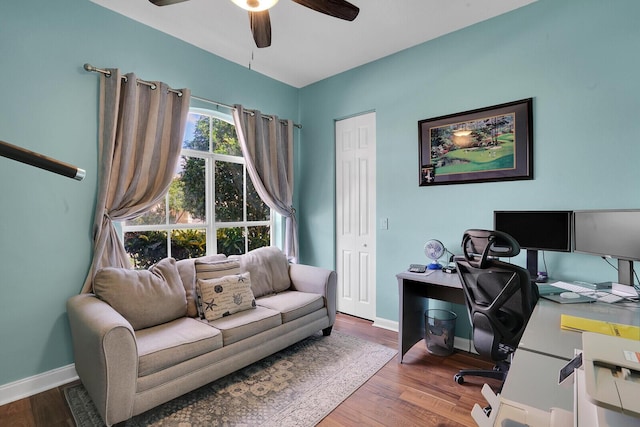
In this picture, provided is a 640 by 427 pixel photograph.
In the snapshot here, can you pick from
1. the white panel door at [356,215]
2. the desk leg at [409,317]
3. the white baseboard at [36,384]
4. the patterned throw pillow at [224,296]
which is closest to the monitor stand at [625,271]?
the desk leg at [409,317]

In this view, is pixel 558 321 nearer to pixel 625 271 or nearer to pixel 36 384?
pixel 625 271

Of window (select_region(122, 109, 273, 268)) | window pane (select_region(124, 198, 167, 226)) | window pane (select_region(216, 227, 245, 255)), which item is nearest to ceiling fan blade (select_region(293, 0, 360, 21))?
window (select_region(122, 109, 273, 268))

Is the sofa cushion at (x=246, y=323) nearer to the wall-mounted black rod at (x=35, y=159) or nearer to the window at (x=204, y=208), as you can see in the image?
the window at (x=204, y=208)

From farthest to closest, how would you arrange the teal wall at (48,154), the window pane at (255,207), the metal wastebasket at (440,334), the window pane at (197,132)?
the window pane at (255,207) → the window pane at (197,132) → the metal wastebasket at (440,334) → the teal wall at (48,154)

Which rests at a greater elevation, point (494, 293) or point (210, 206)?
point (210, 206)

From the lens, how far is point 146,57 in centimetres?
264

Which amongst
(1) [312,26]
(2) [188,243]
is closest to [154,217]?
(2) [188,243]

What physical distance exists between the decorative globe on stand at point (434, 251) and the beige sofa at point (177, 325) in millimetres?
926

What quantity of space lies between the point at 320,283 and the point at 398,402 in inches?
48.5

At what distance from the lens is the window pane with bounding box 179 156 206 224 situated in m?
2.97

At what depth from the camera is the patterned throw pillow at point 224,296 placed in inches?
91.9

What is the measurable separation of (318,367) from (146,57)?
9.71 ft

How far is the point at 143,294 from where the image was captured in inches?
85.4

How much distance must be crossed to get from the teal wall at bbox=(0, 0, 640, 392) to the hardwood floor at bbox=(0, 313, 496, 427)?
0.32 m
